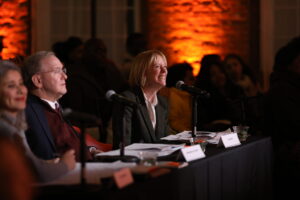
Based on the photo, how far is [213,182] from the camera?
3631 mm

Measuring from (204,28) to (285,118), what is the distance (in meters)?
4.11

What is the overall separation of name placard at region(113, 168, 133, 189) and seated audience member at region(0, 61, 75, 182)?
35 cm

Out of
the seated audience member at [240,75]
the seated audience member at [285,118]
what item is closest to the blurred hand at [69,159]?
the seated audience member at [285,118]

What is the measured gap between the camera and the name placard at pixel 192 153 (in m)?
3.40

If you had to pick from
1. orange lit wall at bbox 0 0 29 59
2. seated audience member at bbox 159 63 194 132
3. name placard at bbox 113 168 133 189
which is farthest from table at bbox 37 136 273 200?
orange lit wall at bbox 0 0 29 59

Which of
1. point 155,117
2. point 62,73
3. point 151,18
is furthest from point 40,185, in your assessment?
point 151,18

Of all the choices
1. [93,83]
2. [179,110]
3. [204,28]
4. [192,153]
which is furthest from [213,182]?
[204,28]

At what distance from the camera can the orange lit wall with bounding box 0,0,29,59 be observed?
350 inches

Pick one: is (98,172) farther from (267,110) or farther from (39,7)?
(39,7)

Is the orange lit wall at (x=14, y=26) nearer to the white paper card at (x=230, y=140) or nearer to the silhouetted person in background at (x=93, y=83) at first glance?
the silhouetted person in background at (x=93, y=83)

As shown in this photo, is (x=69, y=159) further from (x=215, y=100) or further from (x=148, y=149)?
(x=215, y=100)

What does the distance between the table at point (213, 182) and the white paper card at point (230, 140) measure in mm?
52

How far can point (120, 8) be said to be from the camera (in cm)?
919

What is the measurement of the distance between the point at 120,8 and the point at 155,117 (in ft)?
15.1
